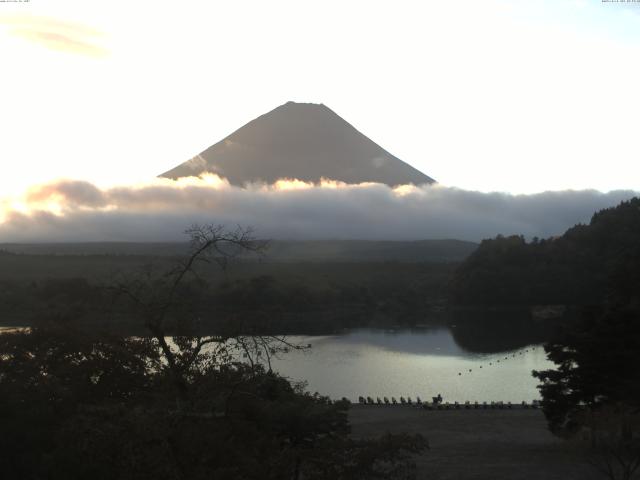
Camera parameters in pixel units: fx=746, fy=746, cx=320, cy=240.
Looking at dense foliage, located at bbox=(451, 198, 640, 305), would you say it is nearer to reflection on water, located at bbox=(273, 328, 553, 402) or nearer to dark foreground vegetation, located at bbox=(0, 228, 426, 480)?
reflection on water, located at bbox=(273, 328, 553, 402)

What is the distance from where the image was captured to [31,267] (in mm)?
65812

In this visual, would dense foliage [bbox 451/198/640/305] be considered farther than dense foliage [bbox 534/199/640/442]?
Yes

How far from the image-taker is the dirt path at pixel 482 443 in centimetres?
1201

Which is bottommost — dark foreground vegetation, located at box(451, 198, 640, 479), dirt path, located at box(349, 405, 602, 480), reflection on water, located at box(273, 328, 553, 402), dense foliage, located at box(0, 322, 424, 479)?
reflection on water, located at box(273, 328, 553, 402)

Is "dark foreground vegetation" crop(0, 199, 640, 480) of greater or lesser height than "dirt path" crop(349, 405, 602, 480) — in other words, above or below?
above

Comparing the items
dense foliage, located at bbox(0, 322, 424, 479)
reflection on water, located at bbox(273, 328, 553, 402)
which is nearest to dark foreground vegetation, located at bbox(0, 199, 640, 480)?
dense foliage, located at bbox(0, 322, 424, 479)

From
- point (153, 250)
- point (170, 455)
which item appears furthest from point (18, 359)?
point (153, 250)

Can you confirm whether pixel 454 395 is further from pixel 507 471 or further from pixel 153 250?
pixel 153 250

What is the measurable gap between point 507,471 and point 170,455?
8958mm

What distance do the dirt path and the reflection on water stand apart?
13.8 ft

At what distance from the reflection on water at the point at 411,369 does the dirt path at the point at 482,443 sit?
4.22m

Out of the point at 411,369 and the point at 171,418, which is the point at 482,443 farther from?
the point at 411,369

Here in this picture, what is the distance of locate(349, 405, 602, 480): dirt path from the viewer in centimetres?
1201

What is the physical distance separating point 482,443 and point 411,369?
44.5ft
